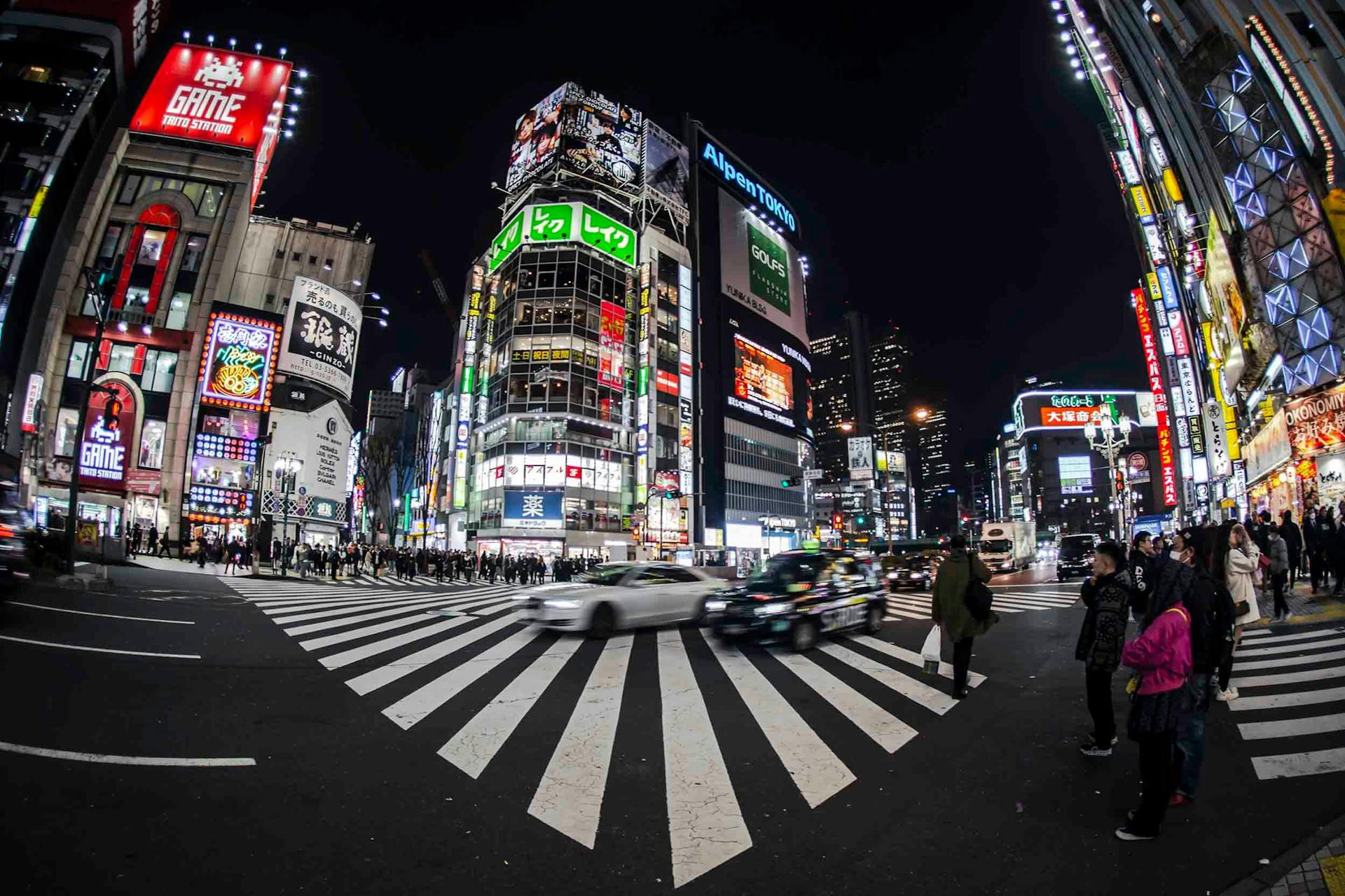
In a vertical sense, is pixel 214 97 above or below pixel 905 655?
above

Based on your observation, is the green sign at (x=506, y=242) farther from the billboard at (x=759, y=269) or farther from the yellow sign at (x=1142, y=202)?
the yellow sign at (x=1142, y=202)

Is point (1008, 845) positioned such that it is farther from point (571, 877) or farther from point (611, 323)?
point (611, 323)

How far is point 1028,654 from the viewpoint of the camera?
9383mm

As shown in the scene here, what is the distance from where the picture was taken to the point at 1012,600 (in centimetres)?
Result: 1788

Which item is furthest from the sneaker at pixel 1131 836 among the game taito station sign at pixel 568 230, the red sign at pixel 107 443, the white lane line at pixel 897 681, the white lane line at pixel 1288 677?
the game taito station sign at pixel 568 230

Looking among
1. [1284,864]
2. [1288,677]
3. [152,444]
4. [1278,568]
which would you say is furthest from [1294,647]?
[152,444]

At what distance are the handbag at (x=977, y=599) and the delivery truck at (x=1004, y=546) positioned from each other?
92.5 feet

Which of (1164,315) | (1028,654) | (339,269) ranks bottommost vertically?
(1028,654)

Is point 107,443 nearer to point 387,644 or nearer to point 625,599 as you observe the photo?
point 387,644

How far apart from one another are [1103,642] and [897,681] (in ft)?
10.2

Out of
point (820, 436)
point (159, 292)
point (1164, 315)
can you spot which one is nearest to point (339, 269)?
point (159, 292)

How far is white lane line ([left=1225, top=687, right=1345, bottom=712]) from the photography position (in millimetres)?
6133

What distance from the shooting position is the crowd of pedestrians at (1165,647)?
358 centimetres

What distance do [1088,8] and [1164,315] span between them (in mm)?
20907
